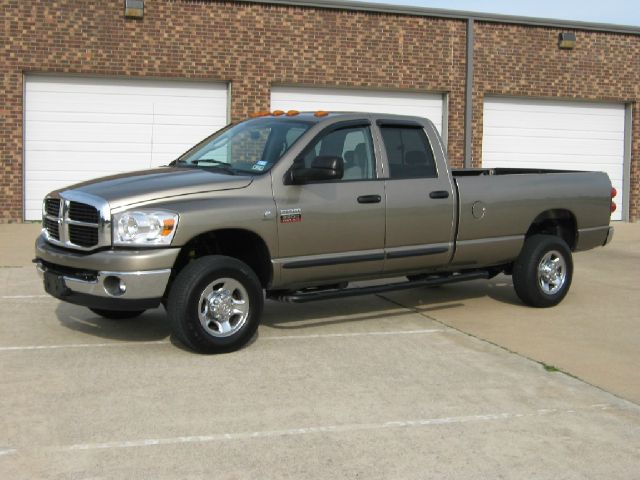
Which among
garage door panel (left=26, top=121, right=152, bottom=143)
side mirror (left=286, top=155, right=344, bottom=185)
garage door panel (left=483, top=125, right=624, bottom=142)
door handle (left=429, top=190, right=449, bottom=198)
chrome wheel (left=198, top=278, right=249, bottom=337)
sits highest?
garage door panel (left=483, top=125, right=624, bottom=142)

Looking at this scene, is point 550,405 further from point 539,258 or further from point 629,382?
point 539,258

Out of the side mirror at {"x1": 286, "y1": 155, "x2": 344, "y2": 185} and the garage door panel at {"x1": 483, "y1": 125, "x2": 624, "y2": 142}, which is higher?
the garage door panel at {"x1": 483, "y1": 125, "x2": 624, "y2": 142}

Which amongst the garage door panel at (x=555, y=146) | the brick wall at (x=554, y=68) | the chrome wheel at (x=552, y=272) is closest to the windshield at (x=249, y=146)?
the chrome wheel at (x=552, y=272)

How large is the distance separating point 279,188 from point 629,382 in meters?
3.11

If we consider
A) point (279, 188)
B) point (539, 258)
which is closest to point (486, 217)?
point (539, 258)

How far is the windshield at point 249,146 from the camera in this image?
777cm

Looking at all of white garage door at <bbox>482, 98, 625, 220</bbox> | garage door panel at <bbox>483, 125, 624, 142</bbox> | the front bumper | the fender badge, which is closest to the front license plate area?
the front bumper

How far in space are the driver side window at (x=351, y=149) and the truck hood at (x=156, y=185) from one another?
87 centimetres

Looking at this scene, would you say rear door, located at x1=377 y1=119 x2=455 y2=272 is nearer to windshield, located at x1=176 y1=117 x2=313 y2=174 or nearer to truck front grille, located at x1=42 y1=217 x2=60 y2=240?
windshield, located at x1=176 y1=117 x2=313 y2=174

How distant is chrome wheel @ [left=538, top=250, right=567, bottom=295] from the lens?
943cm

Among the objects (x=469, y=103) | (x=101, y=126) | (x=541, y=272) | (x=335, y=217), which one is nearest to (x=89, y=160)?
(x=101, y=126)

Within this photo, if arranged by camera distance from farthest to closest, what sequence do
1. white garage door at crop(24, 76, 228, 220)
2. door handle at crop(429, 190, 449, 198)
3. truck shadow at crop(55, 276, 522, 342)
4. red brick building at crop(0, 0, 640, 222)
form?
white garage door at crop(24, 76, 228, 220), red brick building at crop(0, 0, 640, 222), door handle at crop(429, 190, 449, 198), truck shadow at crop(55, 276, 522, 342)

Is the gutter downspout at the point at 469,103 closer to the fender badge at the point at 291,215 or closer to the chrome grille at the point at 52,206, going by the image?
the fender badge at the point at 291,215

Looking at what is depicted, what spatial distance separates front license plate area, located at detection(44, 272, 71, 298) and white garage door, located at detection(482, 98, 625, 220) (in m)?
14.1
